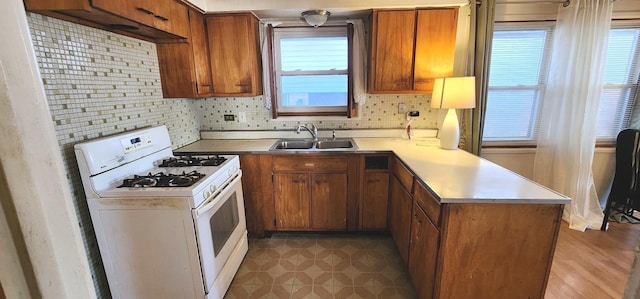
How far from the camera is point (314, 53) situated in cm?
285

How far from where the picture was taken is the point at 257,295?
191cm

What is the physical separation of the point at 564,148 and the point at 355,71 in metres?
2.19

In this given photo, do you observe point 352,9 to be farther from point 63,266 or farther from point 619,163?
point 619,163

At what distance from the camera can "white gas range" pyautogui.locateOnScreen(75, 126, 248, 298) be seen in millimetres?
1506

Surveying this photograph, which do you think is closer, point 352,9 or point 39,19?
point 39,19

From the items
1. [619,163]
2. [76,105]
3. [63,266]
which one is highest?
[76,105]

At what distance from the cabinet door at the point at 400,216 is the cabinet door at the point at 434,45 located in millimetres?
967

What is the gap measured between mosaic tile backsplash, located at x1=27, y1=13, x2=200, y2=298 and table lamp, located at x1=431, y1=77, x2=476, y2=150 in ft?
7.55

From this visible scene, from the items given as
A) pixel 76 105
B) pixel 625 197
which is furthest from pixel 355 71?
pixel 625 197

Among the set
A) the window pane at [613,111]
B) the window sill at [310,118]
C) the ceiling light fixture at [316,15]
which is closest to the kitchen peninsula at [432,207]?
the window sill at [310,118]

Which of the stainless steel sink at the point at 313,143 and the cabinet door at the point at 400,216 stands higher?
the stainless steel sink at the point at 313,143

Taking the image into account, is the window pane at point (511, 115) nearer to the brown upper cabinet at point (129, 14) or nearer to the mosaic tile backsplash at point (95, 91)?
the brown upper cabinet at point (129, 14)

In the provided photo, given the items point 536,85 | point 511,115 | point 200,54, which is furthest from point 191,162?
point 536,85

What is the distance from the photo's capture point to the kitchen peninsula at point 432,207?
140 cm
